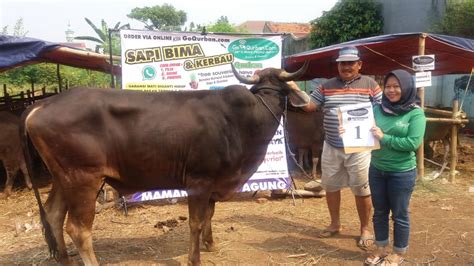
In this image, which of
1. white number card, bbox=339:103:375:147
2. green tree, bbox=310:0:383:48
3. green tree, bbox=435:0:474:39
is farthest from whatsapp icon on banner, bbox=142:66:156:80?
green tree, bbox=310:0:383:48

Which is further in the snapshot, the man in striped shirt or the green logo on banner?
the green logo on banner

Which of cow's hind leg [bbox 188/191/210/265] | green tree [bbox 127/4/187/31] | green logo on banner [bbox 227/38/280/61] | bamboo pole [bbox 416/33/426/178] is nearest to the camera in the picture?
cow's hind leg [bbox 188/191/210/265]

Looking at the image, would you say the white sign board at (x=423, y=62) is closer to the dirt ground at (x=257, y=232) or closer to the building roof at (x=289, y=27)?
the dirt ground at (x=257, y=232)

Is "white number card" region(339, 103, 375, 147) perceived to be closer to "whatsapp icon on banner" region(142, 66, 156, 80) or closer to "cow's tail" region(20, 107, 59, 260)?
"cow's tail" region(20, 107, 59, 260)

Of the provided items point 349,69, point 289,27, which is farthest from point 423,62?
point 289,27

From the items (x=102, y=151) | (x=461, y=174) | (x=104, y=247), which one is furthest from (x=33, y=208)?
(x=461, y=174)

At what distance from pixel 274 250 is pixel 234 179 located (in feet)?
3.65

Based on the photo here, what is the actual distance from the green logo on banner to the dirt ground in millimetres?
2392

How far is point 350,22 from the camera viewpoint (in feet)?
63.8

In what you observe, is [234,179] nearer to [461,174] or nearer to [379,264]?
[379,264]

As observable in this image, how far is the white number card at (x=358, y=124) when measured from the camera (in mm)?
3904

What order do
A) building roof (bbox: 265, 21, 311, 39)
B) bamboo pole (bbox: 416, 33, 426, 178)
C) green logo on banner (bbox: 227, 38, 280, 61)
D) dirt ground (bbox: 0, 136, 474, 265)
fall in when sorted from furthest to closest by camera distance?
1. building roof (bbox: 265, 21, 311, 39)
2. bamboo pole (bbox: 416, 33, 426, 178)
3. green logo on banner (bbox: 227, 38, 280, 61)
4. dirt ground (bbox: 0, 136, 474, 265)

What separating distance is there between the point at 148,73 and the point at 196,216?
278cm

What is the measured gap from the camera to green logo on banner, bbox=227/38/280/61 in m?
6.63
